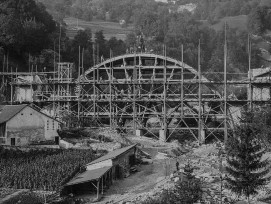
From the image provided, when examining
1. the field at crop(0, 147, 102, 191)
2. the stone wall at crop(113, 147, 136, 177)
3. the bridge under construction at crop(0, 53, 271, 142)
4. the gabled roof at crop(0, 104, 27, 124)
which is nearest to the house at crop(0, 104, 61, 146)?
the gabled roof at crop(0, 104, 27, 124)

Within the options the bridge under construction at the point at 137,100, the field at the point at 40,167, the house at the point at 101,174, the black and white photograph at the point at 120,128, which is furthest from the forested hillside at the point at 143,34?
the house at the point at 101,174

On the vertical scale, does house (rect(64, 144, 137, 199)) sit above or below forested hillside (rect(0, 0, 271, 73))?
below

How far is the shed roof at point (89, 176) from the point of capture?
30158 millimetres

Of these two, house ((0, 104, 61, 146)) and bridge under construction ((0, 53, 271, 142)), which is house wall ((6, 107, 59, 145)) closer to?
house ((0, 104, 61, 146))

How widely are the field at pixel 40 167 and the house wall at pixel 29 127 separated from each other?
251cm

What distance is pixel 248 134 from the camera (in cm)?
2756

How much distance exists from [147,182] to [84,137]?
15799mm

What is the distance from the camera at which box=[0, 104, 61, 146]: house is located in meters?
41.5

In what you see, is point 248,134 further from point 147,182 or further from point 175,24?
point 175,24

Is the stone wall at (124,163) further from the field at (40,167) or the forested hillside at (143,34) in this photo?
Answer: the forested hillside at (143,34)

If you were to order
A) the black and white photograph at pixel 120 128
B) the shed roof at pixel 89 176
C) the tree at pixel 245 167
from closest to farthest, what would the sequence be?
the tree at pixel 245 167 < the black and white photograph at pixel 120 128 < the shed roof at pixel 89 176

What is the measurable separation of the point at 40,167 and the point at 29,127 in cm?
900

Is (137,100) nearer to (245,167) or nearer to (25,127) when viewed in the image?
(25,127)

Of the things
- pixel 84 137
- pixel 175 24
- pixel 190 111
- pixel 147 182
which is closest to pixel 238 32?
pixel 175 24
